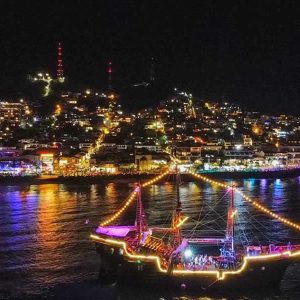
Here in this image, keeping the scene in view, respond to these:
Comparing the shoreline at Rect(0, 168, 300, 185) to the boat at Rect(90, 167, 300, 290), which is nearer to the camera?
the boat at Rect(90, 167, 300, 290)

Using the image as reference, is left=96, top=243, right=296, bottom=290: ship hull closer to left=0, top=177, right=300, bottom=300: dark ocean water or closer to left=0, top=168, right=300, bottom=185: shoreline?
left=0, top=177, right=300, bottom=300: dark ocean water

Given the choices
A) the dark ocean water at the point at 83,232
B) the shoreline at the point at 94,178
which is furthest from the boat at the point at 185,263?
the shoreline at the point at 94,178

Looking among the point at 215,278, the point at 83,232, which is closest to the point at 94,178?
the point at 83,232

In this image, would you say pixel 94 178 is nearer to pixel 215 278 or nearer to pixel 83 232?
pixel 83 232

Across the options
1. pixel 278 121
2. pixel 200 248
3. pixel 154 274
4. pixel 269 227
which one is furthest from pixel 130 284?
pixel 278 121

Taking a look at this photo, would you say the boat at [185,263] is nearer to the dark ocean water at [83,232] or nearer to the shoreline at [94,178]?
the dark ocean water at [83,232]

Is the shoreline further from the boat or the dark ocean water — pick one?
the boat

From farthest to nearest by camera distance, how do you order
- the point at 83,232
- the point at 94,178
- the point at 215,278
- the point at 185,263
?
the point at 94,178 < the point at 83,232 < the point at 185,263 < the point at 215,278

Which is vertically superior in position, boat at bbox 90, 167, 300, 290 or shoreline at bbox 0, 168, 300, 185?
shoreline at bbox 0, 168, 300, 185

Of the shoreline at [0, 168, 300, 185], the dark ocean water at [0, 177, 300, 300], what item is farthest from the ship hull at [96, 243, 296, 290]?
the shoreline at [0, 168, 300, 185]

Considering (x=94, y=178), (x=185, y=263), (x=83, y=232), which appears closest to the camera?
(x=185, y=263)
